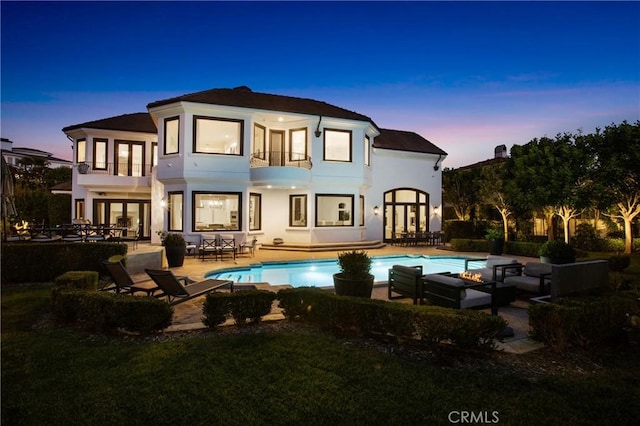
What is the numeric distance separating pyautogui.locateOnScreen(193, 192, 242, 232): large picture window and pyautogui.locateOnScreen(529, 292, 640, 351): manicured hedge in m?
13.9

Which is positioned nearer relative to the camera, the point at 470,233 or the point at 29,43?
the point at 29,43


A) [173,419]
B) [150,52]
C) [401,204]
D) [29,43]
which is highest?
[150,52]

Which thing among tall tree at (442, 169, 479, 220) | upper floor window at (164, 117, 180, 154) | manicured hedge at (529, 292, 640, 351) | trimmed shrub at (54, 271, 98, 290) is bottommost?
manicured hedge at (529, 292, 640, 351)

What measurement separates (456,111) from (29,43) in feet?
79.2

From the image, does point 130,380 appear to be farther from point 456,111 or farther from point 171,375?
point 456,111

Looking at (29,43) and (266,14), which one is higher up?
(266,14)

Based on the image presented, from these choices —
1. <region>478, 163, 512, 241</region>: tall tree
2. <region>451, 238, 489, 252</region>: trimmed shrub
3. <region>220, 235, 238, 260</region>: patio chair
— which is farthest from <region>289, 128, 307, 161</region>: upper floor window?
<region>478, 163, 512, 241</region>: tall tree

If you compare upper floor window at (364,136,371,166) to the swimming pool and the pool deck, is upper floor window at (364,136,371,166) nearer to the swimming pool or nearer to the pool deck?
the pool deck

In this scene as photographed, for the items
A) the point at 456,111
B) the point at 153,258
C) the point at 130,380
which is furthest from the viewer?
the point at 456,111

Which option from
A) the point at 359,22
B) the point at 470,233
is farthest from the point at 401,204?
the point at 359,22

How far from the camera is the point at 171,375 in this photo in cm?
398

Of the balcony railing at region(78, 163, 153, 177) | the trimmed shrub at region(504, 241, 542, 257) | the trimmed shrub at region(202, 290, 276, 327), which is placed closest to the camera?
the trimmed shrub at region(202, 290, 276, 327)

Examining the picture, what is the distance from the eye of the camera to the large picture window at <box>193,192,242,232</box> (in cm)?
1636

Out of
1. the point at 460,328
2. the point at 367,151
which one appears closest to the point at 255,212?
the point at 367,151
